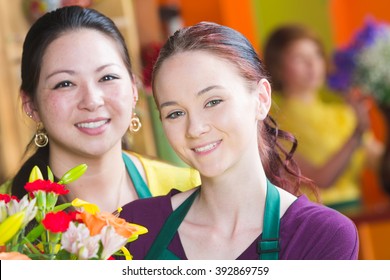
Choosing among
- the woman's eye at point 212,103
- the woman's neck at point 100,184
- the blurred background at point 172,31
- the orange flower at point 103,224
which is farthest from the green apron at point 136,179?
the orange flower at point 103,224

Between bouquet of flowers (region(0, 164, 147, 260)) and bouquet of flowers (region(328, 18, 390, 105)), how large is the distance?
3187 millimetres

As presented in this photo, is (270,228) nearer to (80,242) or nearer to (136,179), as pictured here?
(80,242)

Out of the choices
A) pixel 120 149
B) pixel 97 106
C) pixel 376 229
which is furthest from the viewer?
pixel 376 229

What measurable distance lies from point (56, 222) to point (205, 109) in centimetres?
27

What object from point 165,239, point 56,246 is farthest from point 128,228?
point 165,239

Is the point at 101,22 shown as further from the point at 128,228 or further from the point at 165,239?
the point at 128,228

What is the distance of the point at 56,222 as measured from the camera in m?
0.99

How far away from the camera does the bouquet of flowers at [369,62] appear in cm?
411

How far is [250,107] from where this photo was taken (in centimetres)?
122

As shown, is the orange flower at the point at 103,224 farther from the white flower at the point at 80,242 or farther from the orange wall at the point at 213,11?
the orange wall at the point at 213,11

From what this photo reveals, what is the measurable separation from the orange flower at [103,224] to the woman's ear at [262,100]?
29 centimetres

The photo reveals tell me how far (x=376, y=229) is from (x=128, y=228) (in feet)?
10.8

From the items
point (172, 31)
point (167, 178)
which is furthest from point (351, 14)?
point (167, 178)

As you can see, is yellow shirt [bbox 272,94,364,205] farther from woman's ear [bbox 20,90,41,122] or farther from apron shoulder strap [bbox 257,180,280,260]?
apron shoulder strap [bbox 257,180,280,260]
